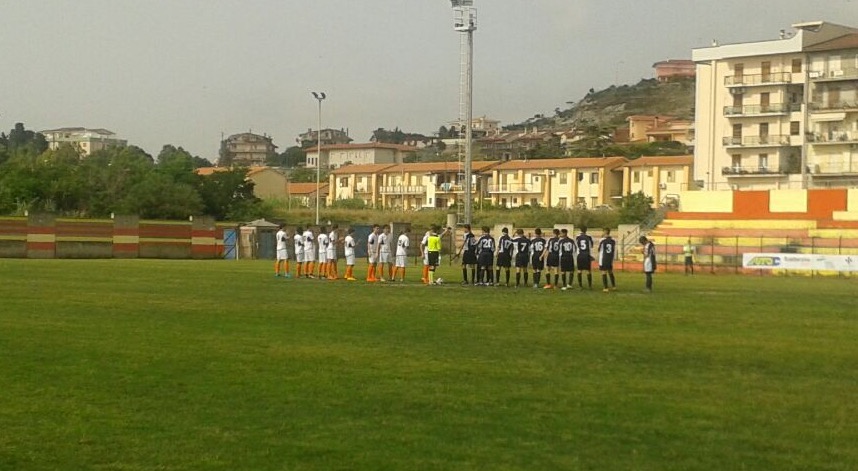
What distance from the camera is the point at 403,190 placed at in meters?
117

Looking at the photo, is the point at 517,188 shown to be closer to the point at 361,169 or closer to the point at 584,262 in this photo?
the point at 361,169

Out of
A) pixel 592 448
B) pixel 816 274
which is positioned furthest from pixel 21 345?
pixel 816 274

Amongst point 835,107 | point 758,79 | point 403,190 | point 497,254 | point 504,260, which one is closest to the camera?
point 504,260

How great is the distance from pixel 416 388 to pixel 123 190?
7035 centimetres

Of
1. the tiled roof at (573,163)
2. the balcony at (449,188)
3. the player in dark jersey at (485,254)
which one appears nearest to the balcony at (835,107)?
the tiled roof at (573,163)

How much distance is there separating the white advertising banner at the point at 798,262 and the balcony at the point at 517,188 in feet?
185

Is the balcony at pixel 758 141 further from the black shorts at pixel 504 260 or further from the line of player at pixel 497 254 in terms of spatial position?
the black shorts at pixel 504 260

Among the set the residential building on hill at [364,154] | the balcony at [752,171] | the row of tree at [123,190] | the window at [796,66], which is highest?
the window at [796,66]

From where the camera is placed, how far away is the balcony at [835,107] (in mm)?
74938

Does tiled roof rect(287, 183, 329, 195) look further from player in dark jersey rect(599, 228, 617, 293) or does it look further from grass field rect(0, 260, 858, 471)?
grass field rect(0, 260, 858, 471)

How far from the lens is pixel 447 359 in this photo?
1469 cm

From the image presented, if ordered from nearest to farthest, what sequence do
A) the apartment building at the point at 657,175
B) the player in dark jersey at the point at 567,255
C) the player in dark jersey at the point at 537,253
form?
the player in dark jersey at the point at 567,255 < the player in dark jersey at the point at 537,253 < the apartment building at the point at 657,175

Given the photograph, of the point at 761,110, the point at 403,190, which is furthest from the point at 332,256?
the point at 403,190

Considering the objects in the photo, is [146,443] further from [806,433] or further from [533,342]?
[533,342]
